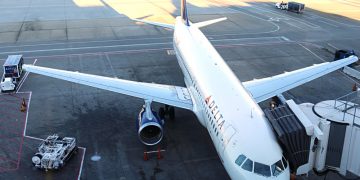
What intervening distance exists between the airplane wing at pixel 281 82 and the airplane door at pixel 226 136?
338 inches

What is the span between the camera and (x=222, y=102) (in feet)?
70.2

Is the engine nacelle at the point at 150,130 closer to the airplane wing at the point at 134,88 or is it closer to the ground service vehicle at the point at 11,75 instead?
the airplane wing at the point at 134,88

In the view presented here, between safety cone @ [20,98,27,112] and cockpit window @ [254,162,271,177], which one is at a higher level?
cockpit window @ [254,162,271,177]

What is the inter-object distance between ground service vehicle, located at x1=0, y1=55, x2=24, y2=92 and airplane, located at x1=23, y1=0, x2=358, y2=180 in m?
7.70

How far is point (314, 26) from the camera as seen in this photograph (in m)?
61.0

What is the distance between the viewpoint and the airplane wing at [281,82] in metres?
28.2

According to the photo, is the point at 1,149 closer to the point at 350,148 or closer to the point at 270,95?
the point at 270,95

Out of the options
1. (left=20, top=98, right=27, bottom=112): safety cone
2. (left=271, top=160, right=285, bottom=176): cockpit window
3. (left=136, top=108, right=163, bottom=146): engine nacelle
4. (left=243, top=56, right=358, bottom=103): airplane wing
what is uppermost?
(left=271, top=160, right=285, bottom=176): cockpit window

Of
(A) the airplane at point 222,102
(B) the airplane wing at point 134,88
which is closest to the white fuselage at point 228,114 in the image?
(A) the airplane at point 222,102

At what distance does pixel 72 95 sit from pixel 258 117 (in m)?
20.6

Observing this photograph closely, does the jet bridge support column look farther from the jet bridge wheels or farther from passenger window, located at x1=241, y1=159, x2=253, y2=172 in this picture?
the jet bridge wheels

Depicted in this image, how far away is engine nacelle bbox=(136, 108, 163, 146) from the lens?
24.6 metres

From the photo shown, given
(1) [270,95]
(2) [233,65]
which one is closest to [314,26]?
(2) [233,65]

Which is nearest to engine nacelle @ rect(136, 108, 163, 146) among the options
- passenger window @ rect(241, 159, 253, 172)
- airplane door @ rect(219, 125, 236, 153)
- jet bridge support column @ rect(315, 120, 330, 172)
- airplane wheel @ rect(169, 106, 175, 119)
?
airplane wheel @ rect(169, 106, 175, 119)
